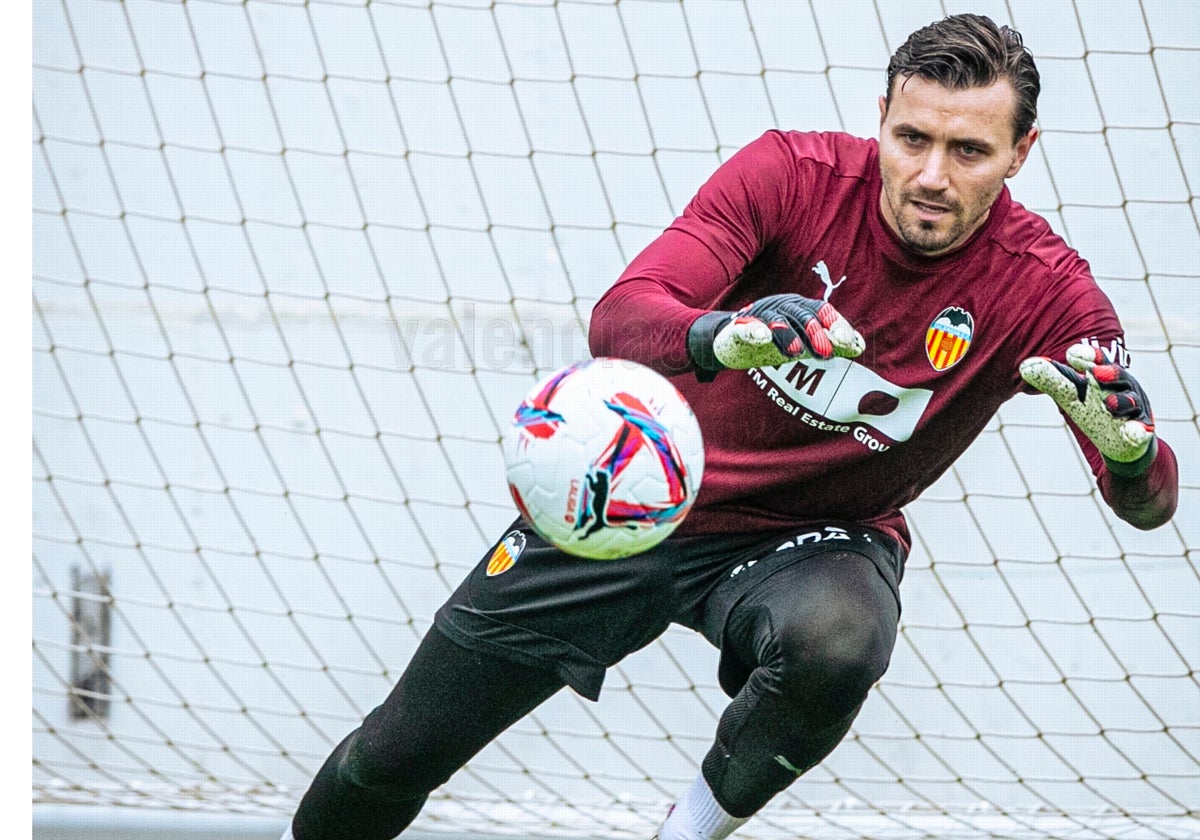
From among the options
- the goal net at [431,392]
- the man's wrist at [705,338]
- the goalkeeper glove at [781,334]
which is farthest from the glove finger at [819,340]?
the goal net at [431,392]

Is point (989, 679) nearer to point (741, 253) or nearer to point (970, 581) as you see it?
point (970, 581)

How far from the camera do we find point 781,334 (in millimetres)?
1560

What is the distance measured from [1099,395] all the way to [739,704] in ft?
2.07

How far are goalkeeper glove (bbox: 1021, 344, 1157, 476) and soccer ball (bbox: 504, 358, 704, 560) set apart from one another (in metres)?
0.44

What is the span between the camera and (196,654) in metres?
3.33

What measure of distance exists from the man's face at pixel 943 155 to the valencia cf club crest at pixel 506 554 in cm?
73

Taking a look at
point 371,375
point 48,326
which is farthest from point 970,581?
point 48,326

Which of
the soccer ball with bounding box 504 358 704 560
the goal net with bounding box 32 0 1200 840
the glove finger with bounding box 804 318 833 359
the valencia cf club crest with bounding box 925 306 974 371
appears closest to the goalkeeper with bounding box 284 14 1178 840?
the valencia cf club crest with bounding box 925 306 974 371

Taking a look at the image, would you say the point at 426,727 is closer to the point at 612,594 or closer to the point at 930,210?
the point at 612,594

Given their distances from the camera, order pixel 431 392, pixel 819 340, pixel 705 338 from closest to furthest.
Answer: pixel 819 340
pixel 705 338
pixel 431 392

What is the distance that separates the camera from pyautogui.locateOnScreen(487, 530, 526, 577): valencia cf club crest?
201 centimetres

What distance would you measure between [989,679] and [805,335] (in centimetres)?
196

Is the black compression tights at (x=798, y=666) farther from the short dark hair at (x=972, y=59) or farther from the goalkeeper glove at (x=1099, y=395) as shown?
the short dark hair at (x=972, y=59)

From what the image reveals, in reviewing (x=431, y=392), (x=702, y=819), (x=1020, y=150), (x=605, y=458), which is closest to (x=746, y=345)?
(x=605, y=458)
